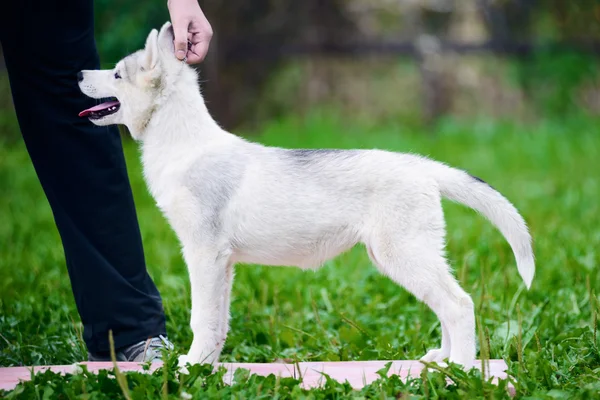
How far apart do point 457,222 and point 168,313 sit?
2669 millimetres

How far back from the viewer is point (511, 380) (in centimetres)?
247

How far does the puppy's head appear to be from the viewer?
2705mm

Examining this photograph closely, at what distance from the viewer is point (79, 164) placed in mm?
3002

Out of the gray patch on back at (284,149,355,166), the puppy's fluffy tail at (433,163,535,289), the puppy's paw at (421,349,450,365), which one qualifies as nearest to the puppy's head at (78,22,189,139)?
the gray patch on back at (284,149,355,166)

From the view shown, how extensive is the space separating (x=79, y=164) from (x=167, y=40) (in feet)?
2.14

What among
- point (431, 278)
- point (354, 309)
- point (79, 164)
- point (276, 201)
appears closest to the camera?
point (431, 278)

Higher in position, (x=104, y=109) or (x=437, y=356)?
(x=104, y=109)

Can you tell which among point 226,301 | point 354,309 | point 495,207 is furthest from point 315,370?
point 354,309

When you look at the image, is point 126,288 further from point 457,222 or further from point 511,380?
point 457,222

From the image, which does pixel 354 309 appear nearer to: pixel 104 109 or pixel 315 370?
pixel 315 370

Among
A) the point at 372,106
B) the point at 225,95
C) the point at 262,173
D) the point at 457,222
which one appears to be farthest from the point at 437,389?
the point at 372,106

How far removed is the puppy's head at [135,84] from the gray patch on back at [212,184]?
11.1 inches

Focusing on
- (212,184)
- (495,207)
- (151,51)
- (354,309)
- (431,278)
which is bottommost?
(354,309)

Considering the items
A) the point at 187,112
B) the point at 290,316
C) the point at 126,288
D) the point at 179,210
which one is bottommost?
the point at 290,316
